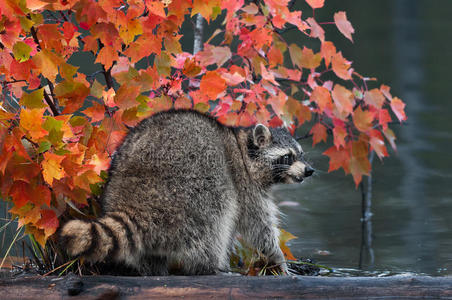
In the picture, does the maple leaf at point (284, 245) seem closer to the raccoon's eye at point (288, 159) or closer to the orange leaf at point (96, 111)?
the raccoon's eye at point (288, 159)

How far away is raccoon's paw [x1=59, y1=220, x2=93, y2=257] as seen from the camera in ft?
12.6

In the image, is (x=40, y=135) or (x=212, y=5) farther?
(x=212, y=5)

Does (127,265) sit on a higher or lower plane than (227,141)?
lower

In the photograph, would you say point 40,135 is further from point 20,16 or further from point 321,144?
point 321,144

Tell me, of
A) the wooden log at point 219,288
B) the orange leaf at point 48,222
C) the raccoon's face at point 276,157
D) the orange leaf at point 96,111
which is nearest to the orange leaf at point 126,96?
the orange leaf at point 96,111

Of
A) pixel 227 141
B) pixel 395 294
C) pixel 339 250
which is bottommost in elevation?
pixel 395 294

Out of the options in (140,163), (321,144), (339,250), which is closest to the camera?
(140,163)

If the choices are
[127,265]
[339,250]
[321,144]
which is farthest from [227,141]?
[321,144]

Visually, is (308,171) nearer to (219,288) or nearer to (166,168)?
(166,168)

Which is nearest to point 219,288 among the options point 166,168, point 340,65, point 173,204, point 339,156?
point 173,204

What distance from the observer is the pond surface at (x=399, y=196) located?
6.23 m

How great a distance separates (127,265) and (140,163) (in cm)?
59

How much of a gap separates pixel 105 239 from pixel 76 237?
6.0 inches

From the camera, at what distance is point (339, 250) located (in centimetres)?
647
